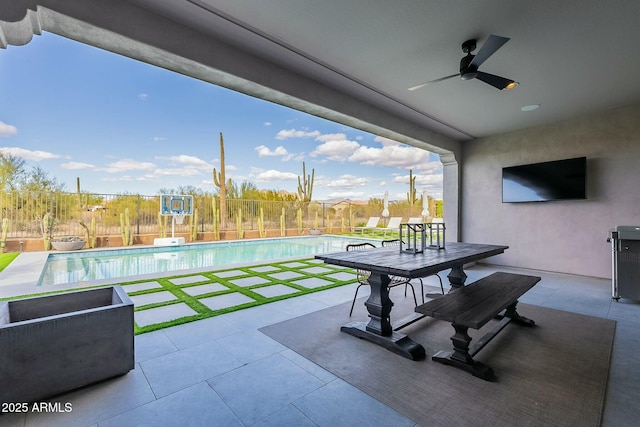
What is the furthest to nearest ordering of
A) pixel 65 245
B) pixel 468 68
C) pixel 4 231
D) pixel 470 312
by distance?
pixel 65 245, pixel 4 231, pixel 468 68, pixel 470 312

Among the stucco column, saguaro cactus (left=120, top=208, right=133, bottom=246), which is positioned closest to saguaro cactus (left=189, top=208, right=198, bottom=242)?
saguaro cactus (left=120, top=208, right=133, bottom=246)

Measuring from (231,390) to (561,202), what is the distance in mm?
5908

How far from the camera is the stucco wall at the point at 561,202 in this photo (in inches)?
173

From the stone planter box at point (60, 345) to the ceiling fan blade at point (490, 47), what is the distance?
3224 millimetres

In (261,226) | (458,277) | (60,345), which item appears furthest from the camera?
(261,226)

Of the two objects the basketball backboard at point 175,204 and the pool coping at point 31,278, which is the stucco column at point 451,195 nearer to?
the pool coping at point 31,278

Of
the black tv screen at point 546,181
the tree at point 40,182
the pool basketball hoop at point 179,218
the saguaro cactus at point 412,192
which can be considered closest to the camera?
the black tv screen at point 546,181

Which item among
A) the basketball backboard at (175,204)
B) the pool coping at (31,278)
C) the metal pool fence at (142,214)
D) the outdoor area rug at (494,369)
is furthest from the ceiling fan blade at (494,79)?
the metal pool fence at (142,214)

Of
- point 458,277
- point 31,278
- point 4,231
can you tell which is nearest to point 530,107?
point 458,277

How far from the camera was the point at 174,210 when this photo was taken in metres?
9.24

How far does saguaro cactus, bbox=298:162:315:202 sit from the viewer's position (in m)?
15.0

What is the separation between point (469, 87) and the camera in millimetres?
3529

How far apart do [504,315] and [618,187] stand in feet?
11.5

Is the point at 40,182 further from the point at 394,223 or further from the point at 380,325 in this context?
the point at 394,223
